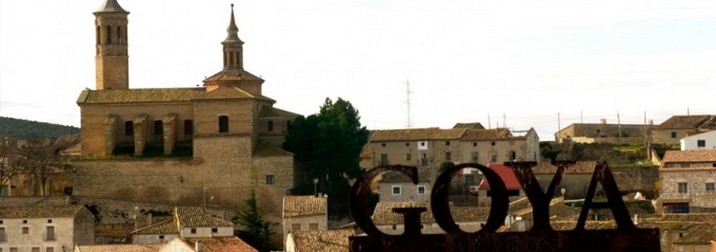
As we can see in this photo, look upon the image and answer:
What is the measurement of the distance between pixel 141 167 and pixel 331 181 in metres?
7.45

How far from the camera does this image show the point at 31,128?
459 feet

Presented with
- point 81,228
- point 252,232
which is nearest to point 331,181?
point 252,232

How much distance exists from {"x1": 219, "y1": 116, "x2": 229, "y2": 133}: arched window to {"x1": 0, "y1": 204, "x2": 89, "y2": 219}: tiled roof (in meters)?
8.81

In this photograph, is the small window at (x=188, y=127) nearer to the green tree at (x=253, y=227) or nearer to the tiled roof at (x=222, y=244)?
the green tree at (x=253, y=227)

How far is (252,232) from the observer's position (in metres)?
67.4

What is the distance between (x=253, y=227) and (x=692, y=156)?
664 inches

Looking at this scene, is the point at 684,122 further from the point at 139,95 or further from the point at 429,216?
the point at 429,216

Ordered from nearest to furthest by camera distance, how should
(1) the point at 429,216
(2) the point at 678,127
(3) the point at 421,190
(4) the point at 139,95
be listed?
(1) the point at 429,216 < (3) the point at 421,190 < (4) the point at 139,95 < (2) the point at 678,127

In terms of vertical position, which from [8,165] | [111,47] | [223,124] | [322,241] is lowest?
[322,241]

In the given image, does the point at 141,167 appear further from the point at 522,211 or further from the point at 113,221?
the point at 522,211

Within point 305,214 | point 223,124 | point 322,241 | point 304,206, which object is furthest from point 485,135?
point 322,241

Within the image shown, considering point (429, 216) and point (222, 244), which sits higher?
point (429, 216)

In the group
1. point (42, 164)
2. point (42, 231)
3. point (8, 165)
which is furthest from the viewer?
point (8, 165)

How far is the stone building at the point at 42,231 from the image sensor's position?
64500 mm
